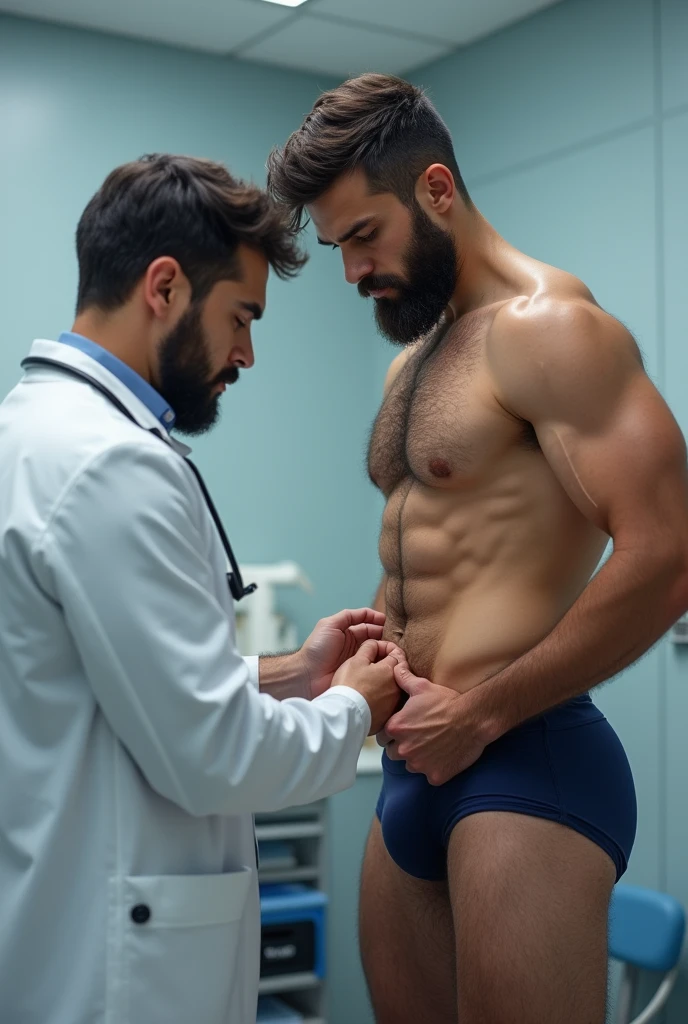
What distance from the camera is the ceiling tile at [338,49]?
11.6ft

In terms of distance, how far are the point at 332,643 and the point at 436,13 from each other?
221 cm

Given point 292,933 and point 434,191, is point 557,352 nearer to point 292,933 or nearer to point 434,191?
point 434,191

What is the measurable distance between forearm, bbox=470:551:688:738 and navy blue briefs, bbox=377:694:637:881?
0.08 m

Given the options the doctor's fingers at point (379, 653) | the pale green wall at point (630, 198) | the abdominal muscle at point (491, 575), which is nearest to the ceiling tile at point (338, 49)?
the pale green wall at point (630, 198)

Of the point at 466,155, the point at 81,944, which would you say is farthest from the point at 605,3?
the point at 81,944

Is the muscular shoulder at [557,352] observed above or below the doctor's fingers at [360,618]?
above

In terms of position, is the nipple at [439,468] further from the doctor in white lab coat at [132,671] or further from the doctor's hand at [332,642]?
the doctor in white lab coat at [132,671]

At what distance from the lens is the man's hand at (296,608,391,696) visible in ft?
6.12

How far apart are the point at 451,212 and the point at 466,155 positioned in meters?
1.93

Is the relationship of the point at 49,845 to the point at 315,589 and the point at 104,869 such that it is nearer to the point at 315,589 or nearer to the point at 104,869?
the point at 104,869

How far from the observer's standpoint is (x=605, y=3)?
10.2 ft

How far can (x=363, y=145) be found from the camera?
5.99 ft

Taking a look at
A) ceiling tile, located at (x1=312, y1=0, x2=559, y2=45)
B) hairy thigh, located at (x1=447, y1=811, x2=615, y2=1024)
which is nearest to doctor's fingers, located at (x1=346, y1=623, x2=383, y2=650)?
hairy thigh, located at (x1=447, y1=811, x2=615, y2=1024)

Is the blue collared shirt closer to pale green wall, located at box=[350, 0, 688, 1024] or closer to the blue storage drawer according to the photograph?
pale green wall, located at box=[350, 0, 688, 1024]
